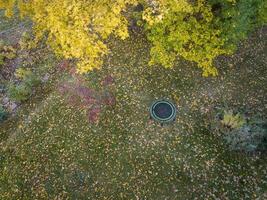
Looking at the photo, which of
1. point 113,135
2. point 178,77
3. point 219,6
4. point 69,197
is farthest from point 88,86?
point 219,6

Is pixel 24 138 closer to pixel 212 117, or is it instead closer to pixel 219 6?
pixel 212 117

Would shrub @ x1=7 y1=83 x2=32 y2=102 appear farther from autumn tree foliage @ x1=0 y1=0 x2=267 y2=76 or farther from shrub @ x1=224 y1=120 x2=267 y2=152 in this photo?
shrub @ x1=224 y1=120 x2=267 y2=152

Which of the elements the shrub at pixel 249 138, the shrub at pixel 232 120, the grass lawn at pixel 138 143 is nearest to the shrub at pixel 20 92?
the grass lawn at pixel 138 143

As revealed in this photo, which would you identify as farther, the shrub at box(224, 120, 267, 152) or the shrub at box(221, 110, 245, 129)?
the shrub at box(221, 110, 245, 129)

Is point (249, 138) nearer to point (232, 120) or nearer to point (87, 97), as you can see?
point (232, 120)

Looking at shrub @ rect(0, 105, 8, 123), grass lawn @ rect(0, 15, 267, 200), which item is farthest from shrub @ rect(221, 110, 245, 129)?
shrub @ rect(0, 105, 8, 123)

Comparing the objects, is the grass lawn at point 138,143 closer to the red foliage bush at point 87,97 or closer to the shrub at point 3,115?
the red foliage bush at point 87,97

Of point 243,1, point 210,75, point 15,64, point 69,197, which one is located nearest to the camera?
point 243,1
